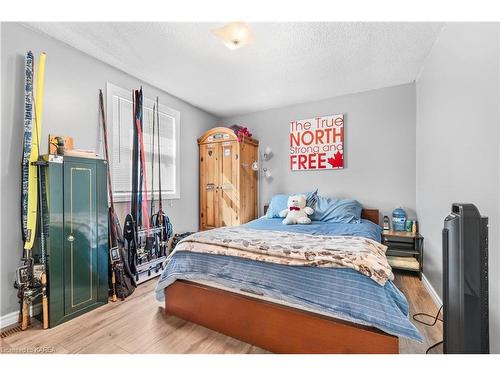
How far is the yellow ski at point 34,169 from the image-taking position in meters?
1.89

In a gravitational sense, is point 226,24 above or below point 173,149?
above

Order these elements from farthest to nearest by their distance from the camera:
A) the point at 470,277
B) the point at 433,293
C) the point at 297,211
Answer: the point at 297,211
the point at 433,293
the point at 470,277

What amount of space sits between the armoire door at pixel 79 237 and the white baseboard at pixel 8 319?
0.39m

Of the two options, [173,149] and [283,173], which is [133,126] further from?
[283,173]

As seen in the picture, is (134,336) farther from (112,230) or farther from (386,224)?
(386,224)

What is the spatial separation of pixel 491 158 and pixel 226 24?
6.79ft

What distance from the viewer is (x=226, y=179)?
3.78 meters

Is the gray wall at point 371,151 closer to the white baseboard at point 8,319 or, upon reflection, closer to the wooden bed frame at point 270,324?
the wooden bed frame at point 270,324

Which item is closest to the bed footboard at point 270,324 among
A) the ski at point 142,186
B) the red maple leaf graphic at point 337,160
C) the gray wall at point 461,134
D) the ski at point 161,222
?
the gray wall at point 461,134

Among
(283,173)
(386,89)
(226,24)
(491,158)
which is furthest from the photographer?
(283,173)

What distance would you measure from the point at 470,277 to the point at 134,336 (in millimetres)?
2128

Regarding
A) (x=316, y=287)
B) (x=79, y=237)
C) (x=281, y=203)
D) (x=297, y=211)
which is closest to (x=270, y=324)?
(x=316, y=287)
